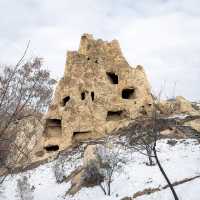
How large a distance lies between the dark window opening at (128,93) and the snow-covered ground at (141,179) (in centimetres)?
1125

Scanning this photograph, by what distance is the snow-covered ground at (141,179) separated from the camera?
2292 centimetres

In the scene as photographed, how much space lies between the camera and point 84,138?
39438mm

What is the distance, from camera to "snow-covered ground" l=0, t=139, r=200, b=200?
75.2ft

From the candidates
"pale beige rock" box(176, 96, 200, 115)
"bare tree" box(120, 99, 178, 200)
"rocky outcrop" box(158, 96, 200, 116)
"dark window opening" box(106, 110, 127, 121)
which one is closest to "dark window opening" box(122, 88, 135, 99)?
"dark window opening" box(106, 110, 127, 121)

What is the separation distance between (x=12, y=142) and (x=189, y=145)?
21.7 m

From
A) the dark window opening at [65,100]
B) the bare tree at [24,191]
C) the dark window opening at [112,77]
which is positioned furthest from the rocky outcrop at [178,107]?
the bare tree at [24,191]

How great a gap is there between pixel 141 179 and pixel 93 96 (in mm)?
16270

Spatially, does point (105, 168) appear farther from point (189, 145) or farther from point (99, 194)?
point (189, 145)

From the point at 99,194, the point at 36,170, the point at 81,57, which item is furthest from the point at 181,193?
the point at 81,57

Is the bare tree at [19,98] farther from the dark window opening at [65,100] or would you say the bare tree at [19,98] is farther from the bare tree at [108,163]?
the dark window opening at [65,100]

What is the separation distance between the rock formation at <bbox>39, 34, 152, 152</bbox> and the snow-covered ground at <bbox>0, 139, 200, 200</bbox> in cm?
594

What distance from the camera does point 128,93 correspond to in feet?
143

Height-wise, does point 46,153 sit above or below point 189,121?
below

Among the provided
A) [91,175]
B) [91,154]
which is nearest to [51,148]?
[91,154]
